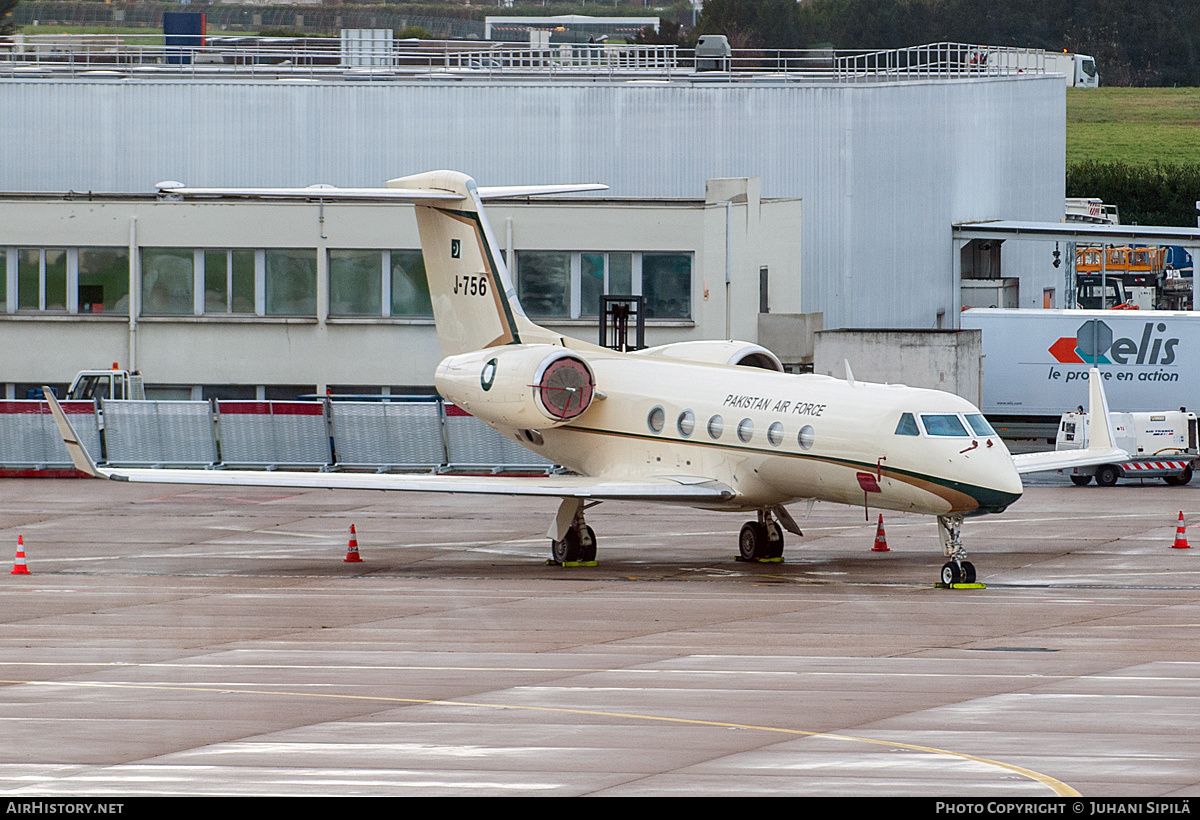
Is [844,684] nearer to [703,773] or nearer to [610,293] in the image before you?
[703,773]

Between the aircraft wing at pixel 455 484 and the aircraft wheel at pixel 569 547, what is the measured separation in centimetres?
116

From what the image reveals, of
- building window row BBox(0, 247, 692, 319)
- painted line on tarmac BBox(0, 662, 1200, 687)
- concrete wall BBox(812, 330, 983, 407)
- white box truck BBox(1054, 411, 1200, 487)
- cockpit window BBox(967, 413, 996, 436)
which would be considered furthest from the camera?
building window row BBox(0, 247, 692, 319)

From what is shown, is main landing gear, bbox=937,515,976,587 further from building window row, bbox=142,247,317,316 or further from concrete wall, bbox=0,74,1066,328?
concrete wall, bbox=0,74,1066,328

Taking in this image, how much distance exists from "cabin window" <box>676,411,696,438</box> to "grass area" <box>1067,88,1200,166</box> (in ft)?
350

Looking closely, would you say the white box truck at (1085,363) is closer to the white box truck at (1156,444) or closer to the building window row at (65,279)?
the white box truck at (1156,444)

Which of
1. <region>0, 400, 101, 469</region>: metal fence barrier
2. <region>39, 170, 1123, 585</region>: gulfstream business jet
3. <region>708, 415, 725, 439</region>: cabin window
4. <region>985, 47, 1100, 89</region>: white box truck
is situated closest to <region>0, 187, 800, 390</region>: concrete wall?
<region>0, 400, 101, 469</region>: metal fence barrier

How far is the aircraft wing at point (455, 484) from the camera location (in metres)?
26.9

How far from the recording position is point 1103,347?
47.0 meters

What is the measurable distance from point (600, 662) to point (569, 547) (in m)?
10.1

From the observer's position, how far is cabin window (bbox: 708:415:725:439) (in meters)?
28.0

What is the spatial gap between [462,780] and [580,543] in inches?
644

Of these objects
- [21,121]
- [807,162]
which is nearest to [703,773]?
[807,162]

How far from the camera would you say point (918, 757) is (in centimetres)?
1362

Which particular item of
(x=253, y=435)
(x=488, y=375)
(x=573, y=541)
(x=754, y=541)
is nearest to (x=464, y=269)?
(x=488, y=375)
